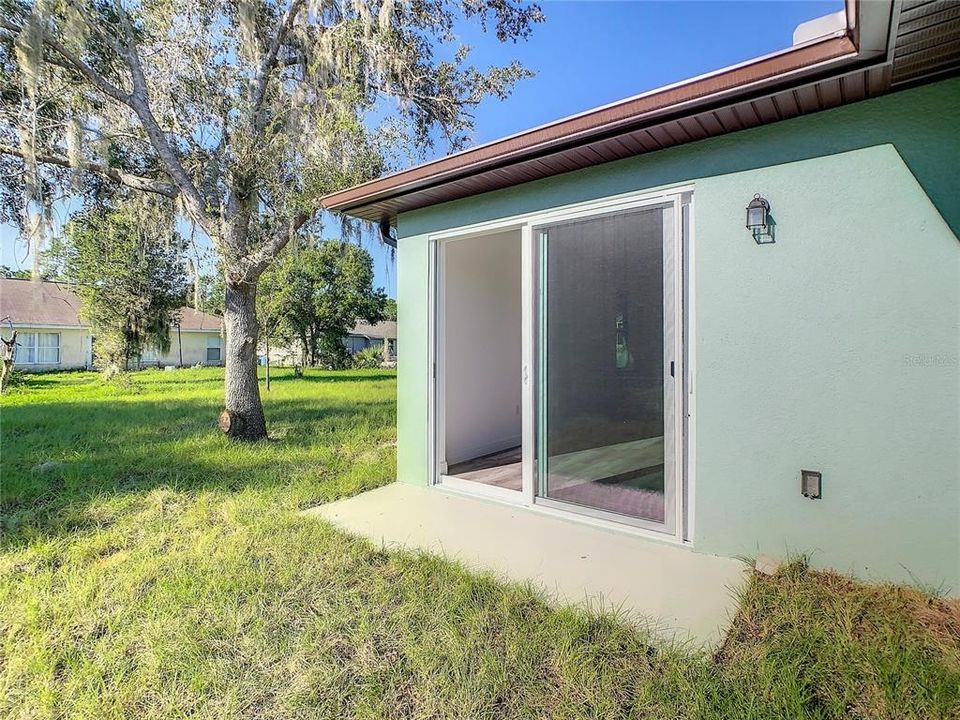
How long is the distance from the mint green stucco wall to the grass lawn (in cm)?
35

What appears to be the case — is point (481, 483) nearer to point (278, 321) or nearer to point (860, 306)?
point (860, 306)

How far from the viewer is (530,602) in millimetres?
2508

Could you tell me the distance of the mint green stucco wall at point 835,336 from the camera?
98.2 inches

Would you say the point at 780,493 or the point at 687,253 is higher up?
the point at 687,253

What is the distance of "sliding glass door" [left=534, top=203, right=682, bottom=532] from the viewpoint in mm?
3266

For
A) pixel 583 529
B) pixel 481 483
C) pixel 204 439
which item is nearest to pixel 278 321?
pixel 204 439

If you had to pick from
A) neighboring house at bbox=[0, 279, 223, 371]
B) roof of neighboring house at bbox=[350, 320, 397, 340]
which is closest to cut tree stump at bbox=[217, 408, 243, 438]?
neighboring house at bbox=[0, 279, 223, 371]

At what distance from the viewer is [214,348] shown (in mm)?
25672

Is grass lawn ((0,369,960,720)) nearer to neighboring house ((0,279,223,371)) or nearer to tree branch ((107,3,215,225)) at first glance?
tree branch ((107,3,215,225))

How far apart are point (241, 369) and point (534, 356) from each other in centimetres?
492

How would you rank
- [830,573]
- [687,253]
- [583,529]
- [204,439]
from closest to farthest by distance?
[830,573]
[687,253]
[583,529]
[204,439]

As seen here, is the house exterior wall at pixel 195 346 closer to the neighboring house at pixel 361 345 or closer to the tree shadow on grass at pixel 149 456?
the neighboring house at pixel 361 345

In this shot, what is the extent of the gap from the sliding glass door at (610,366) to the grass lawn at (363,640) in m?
0.98

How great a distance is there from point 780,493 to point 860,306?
3.72 feet
